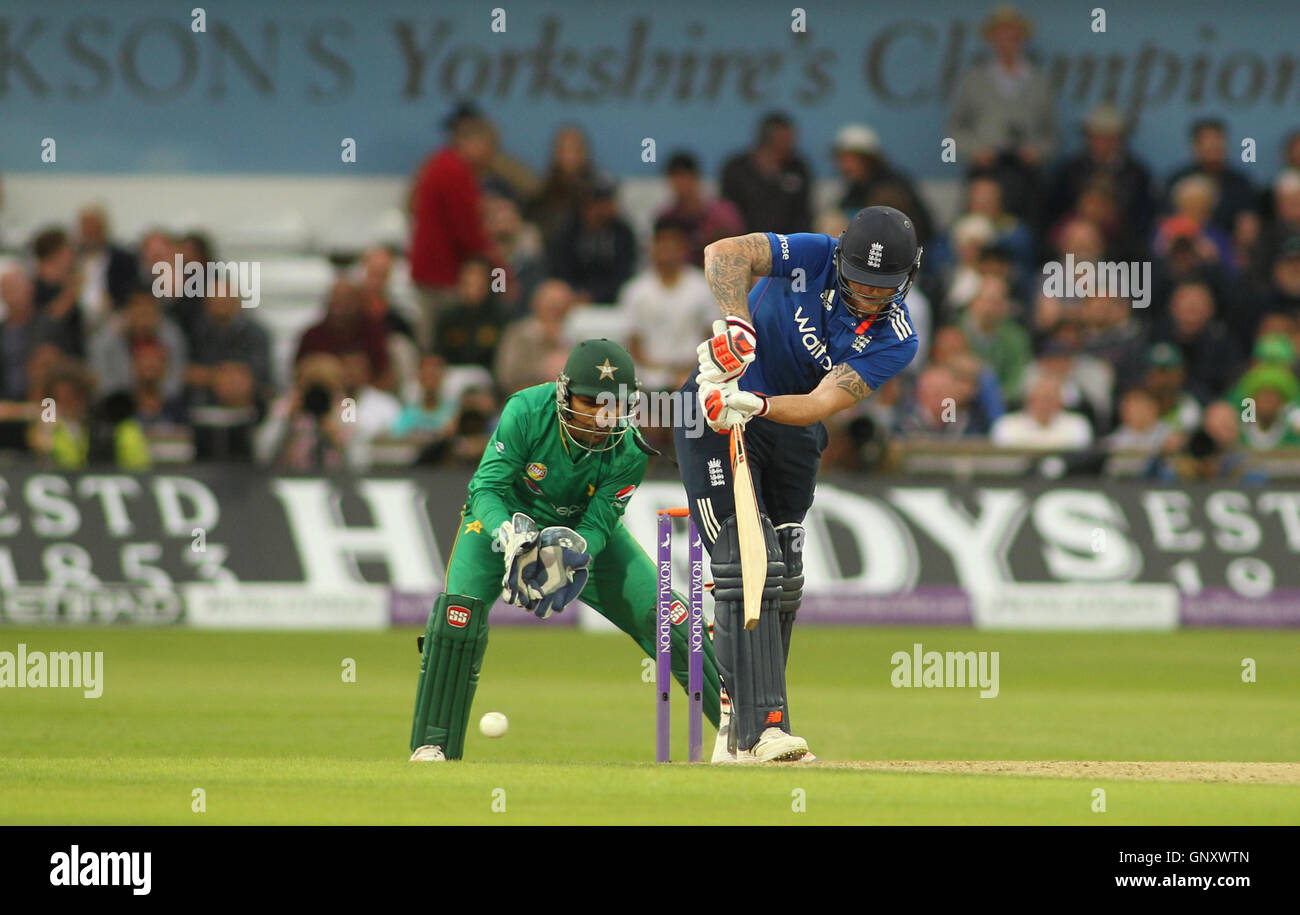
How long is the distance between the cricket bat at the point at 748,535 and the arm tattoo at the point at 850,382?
48cm

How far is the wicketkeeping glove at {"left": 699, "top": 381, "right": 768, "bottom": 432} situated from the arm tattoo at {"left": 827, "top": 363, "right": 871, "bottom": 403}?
0.39 meters

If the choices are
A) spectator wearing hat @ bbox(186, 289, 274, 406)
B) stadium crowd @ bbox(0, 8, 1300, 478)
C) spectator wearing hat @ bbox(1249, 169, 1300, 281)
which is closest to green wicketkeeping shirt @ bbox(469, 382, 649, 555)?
stadium crowd @ bbox(0, 8, 1300, 478)

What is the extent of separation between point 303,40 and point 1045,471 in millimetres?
10268

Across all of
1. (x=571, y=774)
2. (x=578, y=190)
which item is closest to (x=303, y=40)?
(x=578, y=190)

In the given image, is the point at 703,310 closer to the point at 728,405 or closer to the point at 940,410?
the point at 940,410

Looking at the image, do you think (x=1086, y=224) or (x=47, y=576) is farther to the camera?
(x=1086, y=224)

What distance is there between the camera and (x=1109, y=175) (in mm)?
21766

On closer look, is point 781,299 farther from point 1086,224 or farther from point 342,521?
point 1086,224

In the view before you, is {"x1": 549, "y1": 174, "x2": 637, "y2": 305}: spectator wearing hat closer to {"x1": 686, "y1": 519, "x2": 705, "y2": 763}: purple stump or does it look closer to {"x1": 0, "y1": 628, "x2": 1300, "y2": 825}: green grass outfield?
{"x1": 0, "y1": 628, "x2": 1300, "y2": 825}: green grass outfield

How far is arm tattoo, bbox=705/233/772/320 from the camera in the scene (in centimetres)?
891

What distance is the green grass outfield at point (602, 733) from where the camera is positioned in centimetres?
786

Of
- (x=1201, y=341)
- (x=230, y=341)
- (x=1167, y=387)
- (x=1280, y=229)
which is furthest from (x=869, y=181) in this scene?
(x=230, y=341)

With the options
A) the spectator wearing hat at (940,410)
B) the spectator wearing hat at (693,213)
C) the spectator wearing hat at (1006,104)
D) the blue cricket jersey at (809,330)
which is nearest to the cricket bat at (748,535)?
the blue cricket jersey at (809,330)

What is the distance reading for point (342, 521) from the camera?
1712cm
